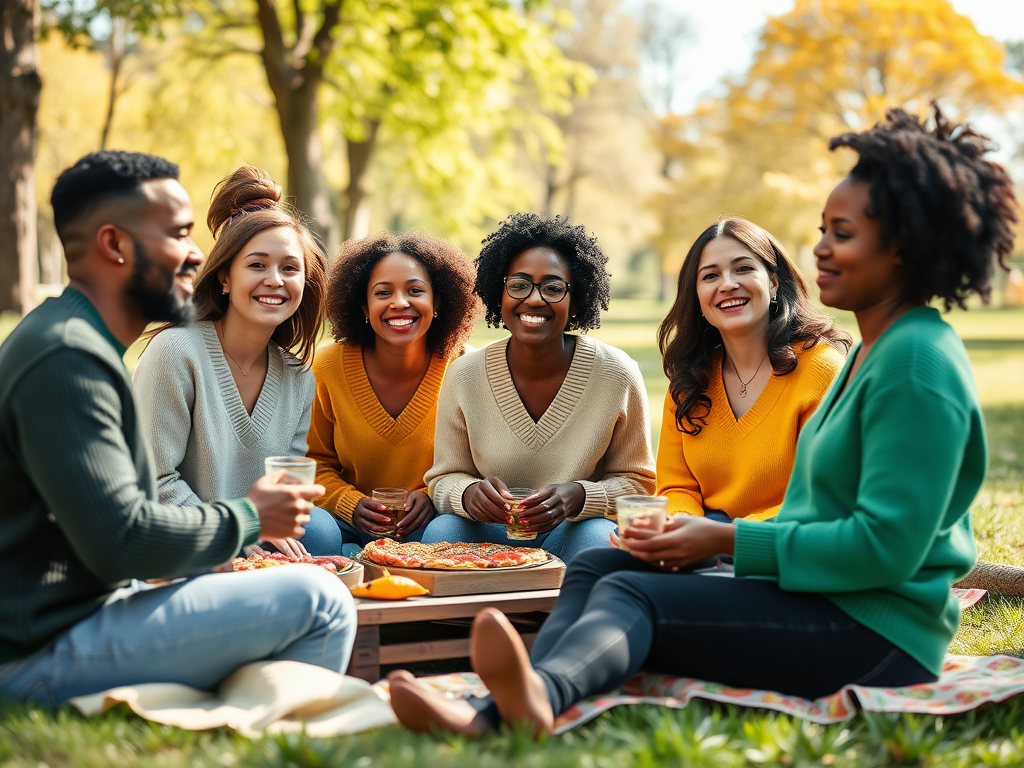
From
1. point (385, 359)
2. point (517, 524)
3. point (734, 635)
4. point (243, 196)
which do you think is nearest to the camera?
point (734, 635)

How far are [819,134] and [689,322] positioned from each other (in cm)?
2630

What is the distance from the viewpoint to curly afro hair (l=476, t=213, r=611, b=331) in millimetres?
5312

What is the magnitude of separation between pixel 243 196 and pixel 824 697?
3.75 metres

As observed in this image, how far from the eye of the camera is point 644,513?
3.36m

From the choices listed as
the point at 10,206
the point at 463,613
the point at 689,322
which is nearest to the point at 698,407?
the point at 689,322

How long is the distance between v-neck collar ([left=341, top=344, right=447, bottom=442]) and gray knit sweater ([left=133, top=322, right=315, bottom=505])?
0.56 meters

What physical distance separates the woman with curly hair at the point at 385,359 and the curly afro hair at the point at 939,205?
2.86 meters

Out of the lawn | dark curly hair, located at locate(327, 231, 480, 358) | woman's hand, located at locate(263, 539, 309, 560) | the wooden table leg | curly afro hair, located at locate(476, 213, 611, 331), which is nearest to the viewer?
the lawn

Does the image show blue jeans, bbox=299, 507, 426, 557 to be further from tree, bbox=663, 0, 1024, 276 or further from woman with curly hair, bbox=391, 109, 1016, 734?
tree, bbox=663, 0, 1024, 276

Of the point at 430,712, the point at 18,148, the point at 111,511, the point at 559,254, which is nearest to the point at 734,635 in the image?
the point at 430,712

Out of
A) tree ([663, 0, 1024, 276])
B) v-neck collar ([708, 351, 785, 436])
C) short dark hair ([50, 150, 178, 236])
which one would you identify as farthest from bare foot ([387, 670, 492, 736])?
tree ([663, 0, 1024, 276])

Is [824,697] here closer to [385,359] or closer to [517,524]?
[517,524]

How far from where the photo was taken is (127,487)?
9.36 ft

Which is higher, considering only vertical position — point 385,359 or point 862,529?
point 385,359
